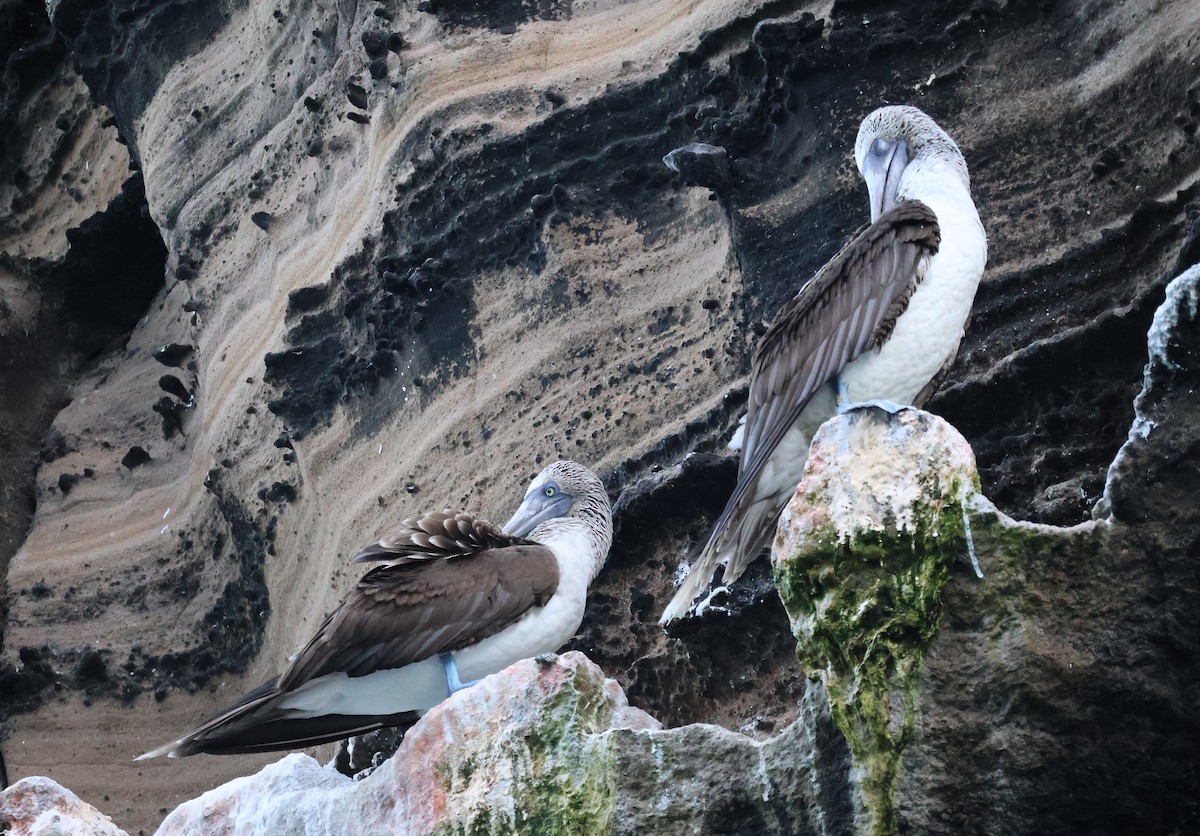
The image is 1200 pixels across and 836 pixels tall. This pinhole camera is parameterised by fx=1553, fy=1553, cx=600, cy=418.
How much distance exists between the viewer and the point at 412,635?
5.84 metres

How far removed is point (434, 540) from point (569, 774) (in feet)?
4.41

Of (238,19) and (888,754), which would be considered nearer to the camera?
(888,754)

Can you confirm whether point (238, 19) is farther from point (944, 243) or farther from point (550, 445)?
point (944, 243)

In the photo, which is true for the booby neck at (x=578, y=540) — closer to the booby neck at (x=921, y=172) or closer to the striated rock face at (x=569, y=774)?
the striated rock face at (x=569, y=774)

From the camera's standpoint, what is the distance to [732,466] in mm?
7039

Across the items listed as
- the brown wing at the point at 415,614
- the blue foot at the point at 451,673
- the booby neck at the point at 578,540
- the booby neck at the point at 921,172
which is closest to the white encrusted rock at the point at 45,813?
the brown wing at the point at 415,614

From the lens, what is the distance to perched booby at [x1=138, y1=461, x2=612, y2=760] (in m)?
5.81

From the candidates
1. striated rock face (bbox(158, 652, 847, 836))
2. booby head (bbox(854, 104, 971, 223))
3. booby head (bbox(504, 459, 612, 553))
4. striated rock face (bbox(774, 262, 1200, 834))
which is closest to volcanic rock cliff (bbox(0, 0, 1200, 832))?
booby head (bbox(504, 459, 612, 553))

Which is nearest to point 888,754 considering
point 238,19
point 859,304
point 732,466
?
point 859,304

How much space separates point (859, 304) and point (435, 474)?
121 inches

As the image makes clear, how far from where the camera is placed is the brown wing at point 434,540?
5977 millimetres

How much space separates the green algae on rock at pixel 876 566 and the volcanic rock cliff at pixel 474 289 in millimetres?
1238

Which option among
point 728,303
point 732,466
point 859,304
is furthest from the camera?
point 728,303

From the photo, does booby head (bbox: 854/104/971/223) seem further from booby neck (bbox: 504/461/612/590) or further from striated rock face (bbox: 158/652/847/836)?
striated rock face (bbox: 158/652/847/836)
